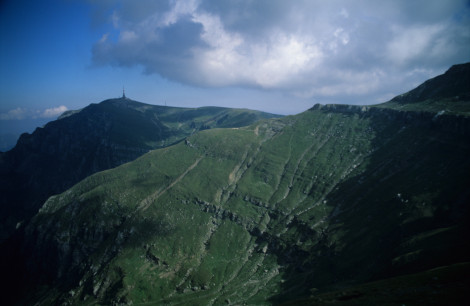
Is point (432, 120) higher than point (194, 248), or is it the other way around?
point (432, 120)

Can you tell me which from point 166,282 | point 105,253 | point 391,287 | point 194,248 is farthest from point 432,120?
point 105,253

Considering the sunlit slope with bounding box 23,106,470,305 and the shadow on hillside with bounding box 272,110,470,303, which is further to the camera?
the sunlit slope with bounding box 23,106,470,305

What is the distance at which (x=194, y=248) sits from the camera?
19088 centimetres

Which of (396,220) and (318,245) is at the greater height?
(396,220)

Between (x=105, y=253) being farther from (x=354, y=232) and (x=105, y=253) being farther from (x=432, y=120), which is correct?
(x=432, y=120)

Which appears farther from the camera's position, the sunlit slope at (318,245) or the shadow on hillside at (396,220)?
the sunlit slope at (318,245)

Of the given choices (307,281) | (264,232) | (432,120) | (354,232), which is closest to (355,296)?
(307,281)

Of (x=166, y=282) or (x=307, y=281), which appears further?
(x=166, y=282)

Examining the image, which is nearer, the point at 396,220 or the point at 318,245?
the point at 396,220

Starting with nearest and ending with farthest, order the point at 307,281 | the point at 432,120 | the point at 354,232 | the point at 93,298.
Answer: the point at 307,281 → the point at 354,232 → the point at 93,298 → the point at 432,120

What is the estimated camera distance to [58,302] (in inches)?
6668

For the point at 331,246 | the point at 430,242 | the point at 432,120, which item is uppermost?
the point at 432,120

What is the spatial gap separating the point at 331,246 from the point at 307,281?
2627 centimetres

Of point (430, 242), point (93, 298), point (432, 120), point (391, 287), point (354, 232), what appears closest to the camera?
point (391, 287)
